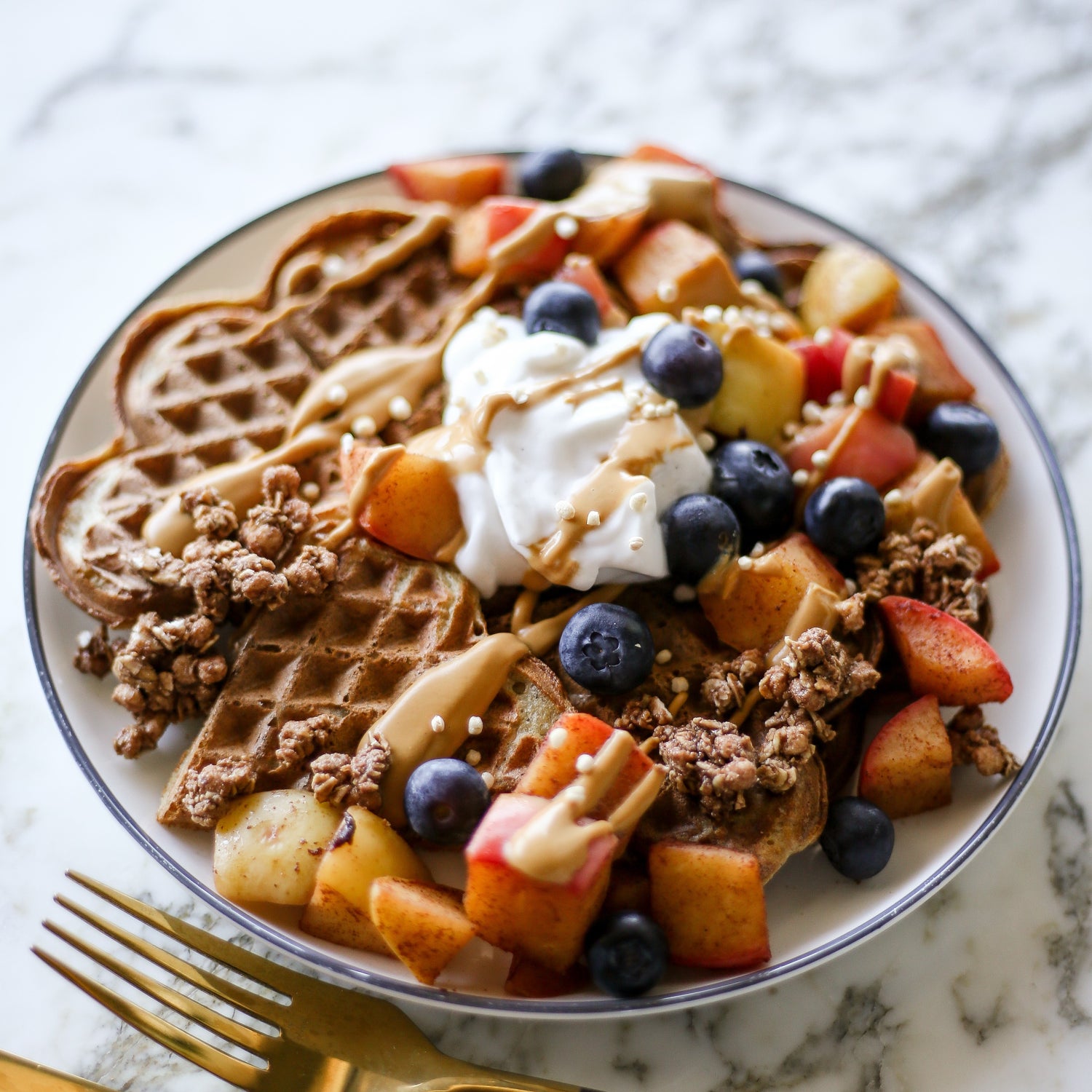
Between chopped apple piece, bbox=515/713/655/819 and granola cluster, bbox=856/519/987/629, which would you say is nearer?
chopped apple piece, bbox=515/713/655/819

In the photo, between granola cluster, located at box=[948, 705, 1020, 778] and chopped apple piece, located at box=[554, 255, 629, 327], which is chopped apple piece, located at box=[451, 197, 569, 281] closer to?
chopped apple piece, located at box=[554, 255, 629, 327]

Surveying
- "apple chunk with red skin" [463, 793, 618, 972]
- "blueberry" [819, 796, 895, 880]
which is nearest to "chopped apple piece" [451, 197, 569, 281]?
"apple chunk with red skin" [463, 793, 618, 972]

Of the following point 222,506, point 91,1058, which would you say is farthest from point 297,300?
point 91,1058

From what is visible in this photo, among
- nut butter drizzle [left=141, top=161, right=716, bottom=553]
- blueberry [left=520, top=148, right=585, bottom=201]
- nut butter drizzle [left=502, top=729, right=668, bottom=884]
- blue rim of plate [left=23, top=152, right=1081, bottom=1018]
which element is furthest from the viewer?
blueberry [left=520, top=148, right=585, bottom=201]

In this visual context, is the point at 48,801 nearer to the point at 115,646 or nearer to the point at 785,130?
the point at 115,646

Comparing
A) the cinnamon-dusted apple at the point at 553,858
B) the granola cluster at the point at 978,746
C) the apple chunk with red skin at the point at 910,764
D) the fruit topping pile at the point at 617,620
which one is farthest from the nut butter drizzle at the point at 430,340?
the granola cluster at the point at 978,746

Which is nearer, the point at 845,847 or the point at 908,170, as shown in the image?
the point at 845,847
